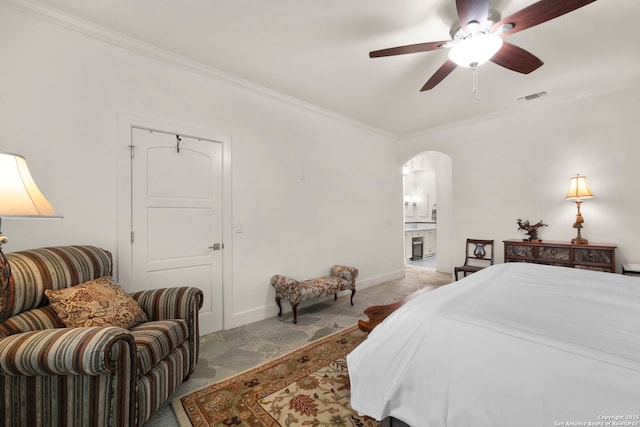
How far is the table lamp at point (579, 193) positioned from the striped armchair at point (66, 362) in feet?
14.7

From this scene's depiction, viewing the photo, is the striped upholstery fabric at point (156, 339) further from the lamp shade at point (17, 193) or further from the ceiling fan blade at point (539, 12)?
the ceiling fan blade at point (539, 12)

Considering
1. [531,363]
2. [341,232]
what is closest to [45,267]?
[531,363]

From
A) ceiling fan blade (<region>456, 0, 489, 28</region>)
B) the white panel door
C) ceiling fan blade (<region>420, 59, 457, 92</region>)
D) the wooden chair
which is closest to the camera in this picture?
ceiling fan blade (<region>456, 0, 489, 28</region>)

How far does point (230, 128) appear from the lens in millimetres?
3174

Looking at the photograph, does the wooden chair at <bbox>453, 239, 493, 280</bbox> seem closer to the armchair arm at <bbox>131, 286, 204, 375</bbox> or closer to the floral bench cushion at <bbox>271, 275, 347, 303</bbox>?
the floral bench cushion at <bbox>271, 275, 347, 303</bbox>

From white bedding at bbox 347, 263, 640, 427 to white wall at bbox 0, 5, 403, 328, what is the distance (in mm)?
2248

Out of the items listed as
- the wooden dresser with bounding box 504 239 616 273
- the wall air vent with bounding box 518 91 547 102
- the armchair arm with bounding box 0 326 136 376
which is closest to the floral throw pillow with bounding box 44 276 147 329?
the armchair arm with bounding box 0 326 136 376

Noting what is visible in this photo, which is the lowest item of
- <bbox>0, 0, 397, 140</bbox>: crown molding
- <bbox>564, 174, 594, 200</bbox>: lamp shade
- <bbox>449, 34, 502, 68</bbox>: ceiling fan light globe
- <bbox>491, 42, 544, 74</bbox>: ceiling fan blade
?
<bbox>564, 174, 594, 200</bbox>: lamp shade

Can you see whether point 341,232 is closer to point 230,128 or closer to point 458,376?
point 230,128

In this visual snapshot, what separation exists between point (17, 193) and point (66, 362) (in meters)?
0.78

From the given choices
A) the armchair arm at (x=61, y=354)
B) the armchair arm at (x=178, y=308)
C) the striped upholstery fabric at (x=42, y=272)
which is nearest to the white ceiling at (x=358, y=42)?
the striped upholstery fabric at (x=42, y=272)

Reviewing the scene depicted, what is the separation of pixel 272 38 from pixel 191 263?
2245 millimetres

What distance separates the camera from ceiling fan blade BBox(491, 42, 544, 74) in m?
2.07

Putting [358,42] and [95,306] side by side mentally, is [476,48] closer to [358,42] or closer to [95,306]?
[358,42]
